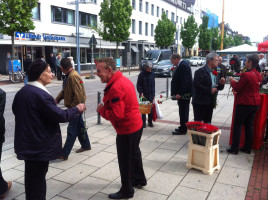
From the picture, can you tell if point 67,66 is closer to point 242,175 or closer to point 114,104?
point 114,104

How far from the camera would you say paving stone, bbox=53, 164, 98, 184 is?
172 inches

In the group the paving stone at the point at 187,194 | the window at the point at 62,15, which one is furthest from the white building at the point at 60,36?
the paving stone at the point at 187,194

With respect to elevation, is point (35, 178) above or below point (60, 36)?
below

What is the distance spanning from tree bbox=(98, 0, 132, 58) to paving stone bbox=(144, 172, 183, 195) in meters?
26.4

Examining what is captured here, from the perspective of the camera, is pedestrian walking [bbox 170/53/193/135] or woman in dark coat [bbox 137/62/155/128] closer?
pedestrian walking [bbox 170/53/193/135]

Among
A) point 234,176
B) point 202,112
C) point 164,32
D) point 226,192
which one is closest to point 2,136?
point 226,192

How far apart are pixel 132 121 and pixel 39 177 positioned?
126 cm

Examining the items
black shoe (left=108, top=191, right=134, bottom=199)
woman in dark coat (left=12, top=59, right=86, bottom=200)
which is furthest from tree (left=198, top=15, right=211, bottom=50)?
woman in dark coat (left=12, top=59, right=86, bottom=200)

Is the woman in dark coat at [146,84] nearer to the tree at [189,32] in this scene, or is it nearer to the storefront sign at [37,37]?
the storefront sign at [37,37]

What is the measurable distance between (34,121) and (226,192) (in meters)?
2.85

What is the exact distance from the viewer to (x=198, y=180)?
14.3 feet

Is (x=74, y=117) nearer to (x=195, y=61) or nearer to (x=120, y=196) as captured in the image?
(x=120, y=196)

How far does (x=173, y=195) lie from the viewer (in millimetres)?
3852

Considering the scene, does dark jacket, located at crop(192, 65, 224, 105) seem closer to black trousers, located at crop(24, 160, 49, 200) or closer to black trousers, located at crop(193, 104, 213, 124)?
black trousers, located at crop(193, 104, 213, 124)
